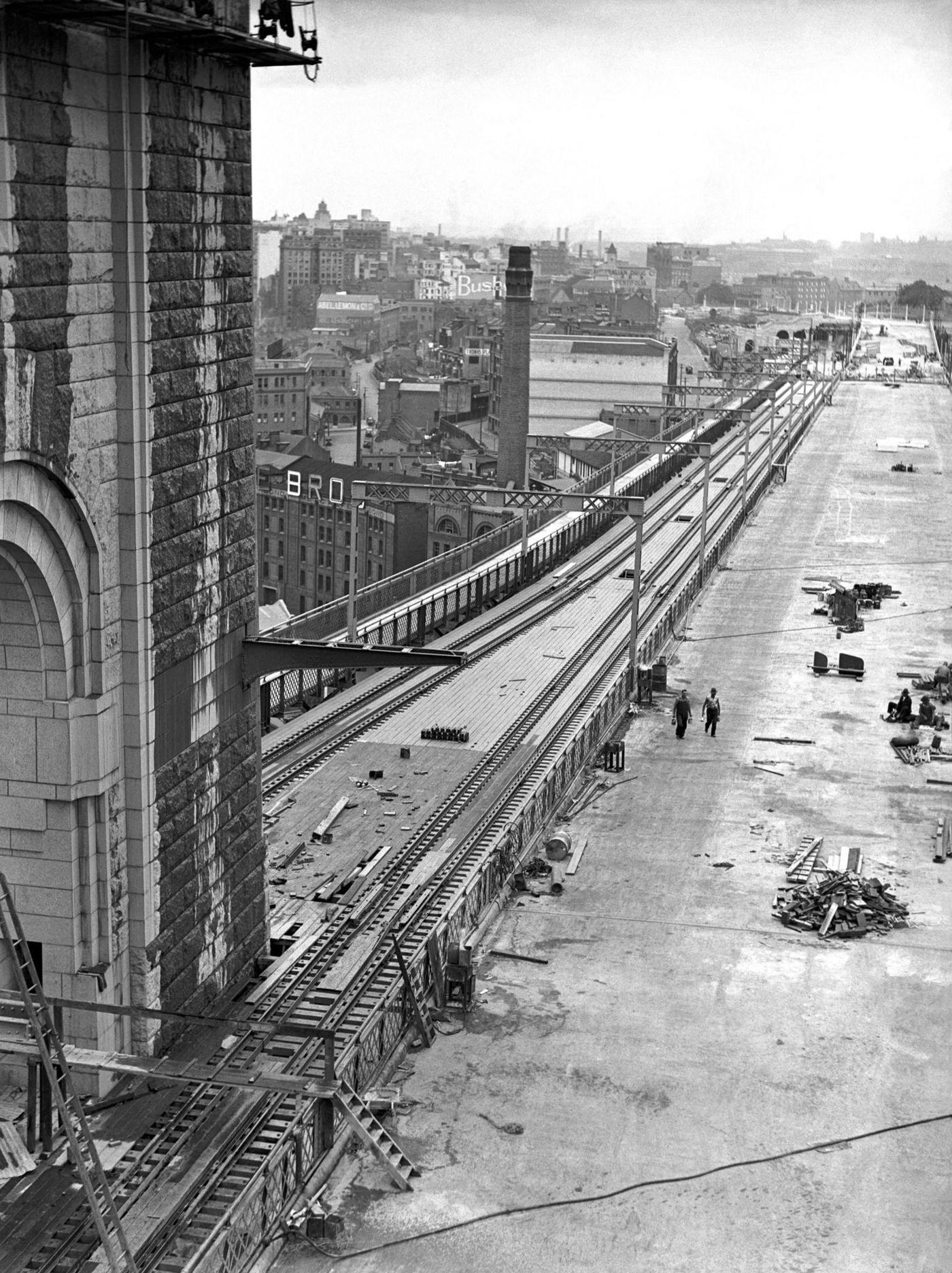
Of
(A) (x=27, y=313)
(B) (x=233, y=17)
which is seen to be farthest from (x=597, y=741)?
(A) (x=27, y=313)

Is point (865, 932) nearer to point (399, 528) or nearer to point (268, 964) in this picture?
point (268, 964)

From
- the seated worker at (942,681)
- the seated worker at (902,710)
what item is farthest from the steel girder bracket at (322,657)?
the seated worker at (942,681)

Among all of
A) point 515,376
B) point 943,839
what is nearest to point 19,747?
point 943,839

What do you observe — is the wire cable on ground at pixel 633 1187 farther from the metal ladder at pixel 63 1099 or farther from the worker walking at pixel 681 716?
the worker walking at pixel 681 716

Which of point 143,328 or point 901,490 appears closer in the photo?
point 143,328

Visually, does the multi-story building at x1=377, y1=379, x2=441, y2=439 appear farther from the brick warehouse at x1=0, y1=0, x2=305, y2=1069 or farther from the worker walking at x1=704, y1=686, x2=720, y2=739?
the brick warehouse at x1=0, y1=0, x2=305, y2=1069

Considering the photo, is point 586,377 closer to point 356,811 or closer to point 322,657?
point 356,811
